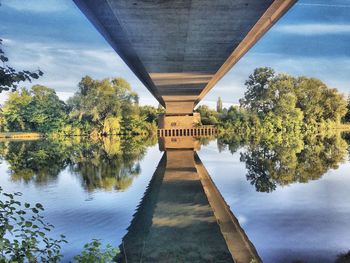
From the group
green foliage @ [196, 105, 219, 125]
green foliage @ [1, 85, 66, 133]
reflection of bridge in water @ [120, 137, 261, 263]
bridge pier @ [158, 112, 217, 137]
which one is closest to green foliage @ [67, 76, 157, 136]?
green foliage @ [1, 85, 66, 133]

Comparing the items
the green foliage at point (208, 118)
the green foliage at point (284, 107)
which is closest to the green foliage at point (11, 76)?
the green foliage at point (284, 107)

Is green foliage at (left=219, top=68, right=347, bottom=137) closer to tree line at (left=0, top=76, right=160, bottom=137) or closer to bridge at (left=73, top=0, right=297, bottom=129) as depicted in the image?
tree line at (left=0, top=76, right=160, bottom=137)

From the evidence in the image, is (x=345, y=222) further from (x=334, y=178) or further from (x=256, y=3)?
(x=334, y=178)

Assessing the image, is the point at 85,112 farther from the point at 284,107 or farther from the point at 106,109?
the point at 284,107

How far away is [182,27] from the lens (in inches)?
517

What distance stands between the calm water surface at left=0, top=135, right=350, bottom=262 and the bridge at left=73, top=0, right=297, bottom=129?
5306 mm

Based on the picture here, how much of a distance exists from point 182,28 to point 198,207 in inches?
230

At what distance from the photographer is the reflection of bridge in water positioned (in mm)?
6996

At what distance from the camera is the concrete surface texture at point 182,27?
10.6 metres

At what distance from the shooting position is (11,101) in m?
75.1

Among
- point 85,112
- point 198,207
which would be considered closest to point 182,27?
point 198,207

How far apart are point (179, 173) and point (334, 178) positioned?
21.6 ft

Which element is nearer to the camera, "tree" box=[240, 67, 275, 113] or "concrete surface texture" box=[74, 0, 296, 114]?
"concrete surface texture" box=[74, 0, 296, 114]

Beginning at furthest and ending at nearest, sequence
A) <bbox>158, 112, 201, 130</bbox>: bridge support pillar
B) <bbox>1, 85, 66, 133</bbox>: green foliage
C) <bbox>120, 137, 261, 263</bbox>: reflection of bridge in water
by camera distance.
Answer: <bbox>1, 85, 66, 133</bbox>: green foliage
<bbox>158, 112, 201, 130</bbox>: bridge support pillar
<bbox>120, 137, 261, 263</bbox>: reflection of bridge in water
